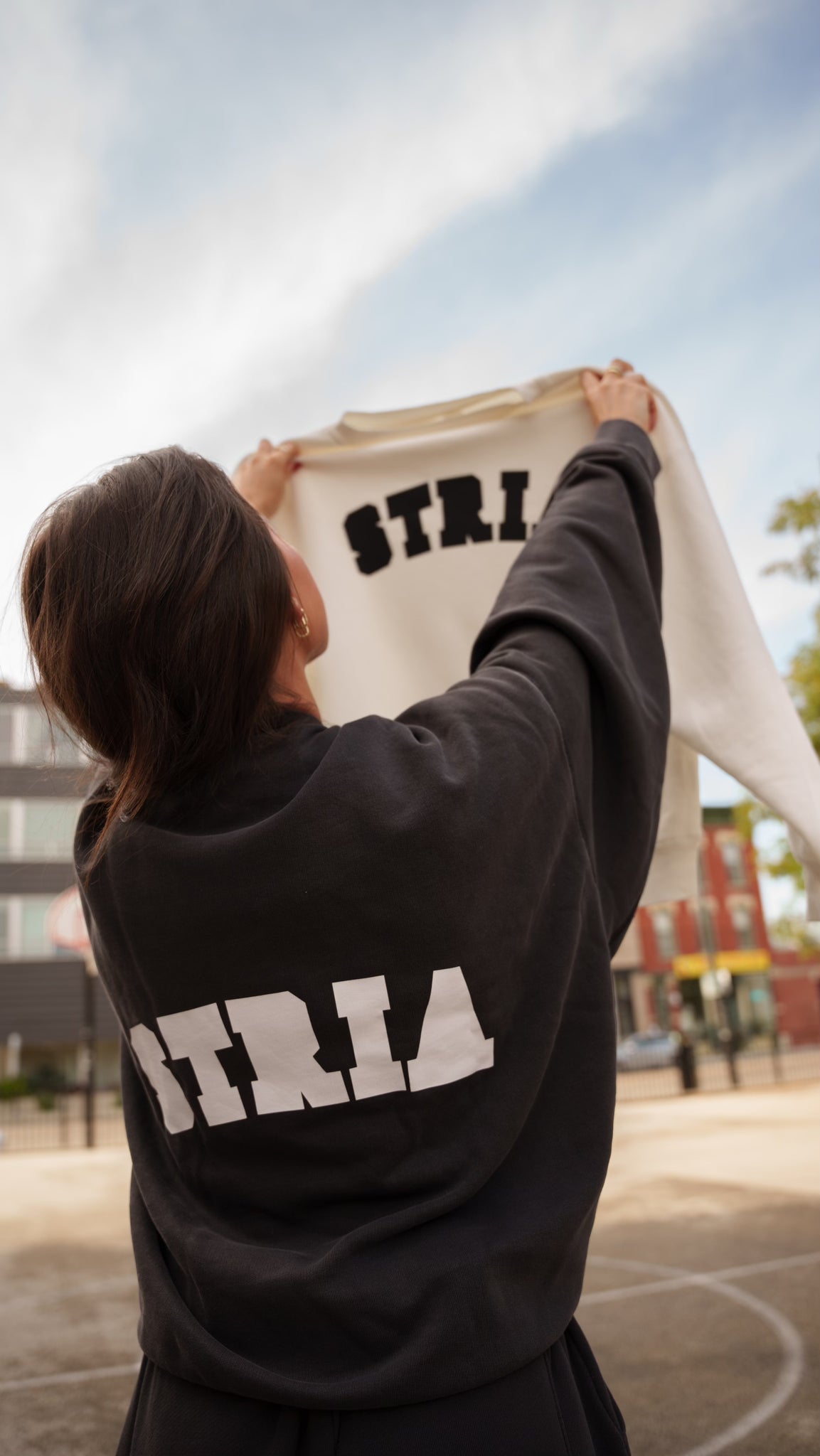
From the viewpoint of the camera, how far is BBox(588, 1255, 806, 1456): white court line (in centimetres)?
310

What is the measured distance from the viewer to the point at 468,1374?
3.12ft

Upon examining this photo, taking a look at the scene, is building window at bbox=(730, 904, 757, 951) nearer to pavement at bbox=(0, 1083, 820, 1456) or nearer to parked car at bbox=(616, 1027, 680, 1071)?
parked car at bbox=(616, 1027, 680, 1071)

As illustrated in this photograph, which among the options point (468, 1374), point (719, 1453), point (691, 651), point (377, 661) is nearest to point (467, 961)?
point (468, 1374)

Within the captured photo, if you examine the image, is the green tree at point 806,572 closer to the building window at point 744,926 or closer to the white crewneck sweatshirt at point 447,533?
the white crewneck sweatshirt at point 447,533

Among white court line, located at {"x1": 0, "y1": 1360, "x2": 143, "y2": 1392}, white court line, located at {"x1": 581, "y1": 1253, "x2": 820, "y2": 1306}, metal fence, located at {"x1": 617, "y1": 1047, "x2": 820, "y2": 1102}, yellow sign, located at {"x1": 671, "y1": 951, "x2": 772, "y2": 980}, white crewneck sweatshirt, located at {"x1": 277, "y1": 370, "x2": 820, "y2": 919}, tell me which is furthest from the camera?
yellow sign, located at {"x1": 671, "y1": 951, "x2": 772, "y2": 980}

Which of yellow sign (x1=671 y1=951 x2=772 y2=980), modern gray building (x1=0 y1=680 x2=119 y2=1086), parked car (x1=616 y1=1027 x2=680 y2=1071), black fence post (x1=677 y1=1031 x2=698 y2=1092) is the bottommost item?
parked car (x1=616 y1=1027 x2=680 y2=1071)

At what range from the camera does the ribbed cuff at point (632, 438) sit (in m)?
1.58

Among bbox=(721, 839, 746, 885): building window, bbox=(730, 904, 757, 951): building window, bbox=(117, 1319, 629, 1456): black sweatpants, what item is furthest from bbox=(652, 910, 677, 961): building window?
bbox=(117, 1319, 629, 1456): black sweatpants

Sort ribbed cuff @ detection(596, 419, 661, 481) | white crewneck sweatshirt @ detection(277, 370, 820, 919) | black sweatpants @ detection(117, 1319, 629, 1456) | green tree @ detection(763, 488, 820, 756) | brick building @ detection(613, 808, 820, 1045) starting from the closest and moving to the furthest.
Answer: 1. black sweatpants @ detection(117, 1319, 629, 1456)
2. ribbed cuff @ detection(596, 419, 661, 481)
3. white crewneck sweatshirt @ detection(277, 370, 820, 919)
4. green tree @ detection(763, 488, 820, 756)
5. brick building @ detection(613, 808, 820, 1045)

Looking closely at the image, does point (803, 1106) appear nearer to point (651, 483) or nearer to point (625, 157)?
point (625, 157)

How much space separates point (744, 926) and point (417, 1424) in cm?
4178

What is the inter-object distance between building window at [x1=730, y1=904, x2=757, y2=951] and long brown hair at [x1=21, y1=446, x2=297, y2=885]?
41205 mm

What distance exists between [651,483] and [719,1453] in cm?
300

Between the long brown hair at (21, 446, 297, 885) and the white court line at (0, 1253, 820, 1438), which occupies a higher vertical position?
the long brown hair at (21, 446, 297, 885)
